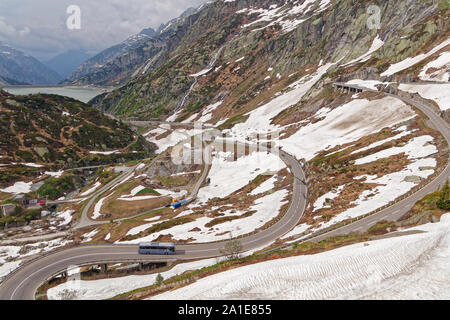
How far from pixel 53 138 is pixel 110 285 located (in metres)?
144

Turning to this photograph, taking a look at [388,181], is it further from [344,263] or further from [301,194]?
[344,263]

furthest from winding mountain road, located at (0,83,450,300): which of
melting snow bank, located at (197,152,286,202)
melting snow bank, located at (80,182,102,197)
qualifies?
melting snow bank, located at (80,182,102,197)

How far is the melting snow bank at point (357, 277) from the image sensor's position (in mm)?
12383

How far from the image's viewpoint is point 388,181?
43.2m

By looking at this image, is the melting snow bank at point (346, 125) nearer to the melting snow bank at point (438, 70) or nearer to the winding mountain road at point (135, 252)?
the melting snow bank at point (438, 70)

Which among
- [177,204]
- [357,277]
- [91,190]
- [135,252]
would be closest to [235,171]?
[177,204]

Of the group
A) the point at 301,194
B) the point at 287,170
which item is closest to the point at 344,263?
the point at 301,194

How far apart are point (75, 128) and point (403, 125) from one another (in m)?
172

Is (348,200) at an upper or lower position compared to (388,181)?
lower

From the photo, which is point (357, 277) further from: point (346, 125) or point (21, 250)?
point (346, 125)

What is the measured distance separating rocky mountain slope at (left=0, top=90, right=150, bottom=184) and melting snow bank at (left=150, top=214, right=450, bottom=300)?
124165 mm

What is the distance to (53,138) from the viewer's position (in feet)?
489

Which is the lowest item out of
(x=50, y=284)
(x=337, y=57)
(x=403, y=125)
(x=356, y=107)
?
(x=50, y=284)
